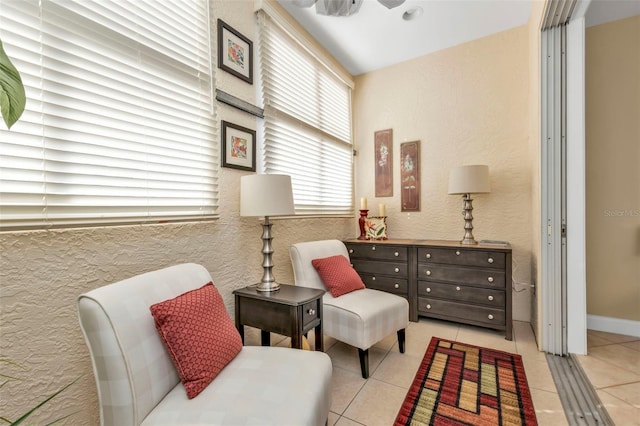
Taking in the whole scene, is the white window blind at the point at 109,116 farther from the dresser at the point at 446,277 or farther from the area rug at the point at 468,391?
the dresser at the point at 446,277

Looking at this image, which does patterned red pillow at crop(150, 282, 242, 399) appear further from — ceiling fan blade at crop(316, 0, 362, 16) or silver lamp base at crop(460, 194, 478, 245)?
silver lamp base at crop(460, 194, 478, 245)

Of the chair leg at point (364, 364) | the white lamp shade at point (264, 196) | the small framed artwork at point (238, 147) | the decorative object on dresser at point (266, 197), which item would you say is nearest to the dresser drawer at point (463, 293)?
the chair leg at point (364, 364)

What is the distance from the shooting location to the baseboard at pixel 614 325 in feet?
7.91

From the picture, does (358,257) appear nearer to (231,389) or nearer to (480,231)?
(480,231)

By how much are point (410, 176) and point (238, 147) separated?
7.07ft

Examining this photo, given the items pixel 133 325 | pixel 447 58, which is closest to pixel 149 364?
pixel 133 325

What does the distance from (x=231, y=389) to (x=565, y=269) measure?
2.45 m

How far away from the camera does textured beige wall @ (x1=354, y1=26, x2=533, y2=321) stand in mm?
2846

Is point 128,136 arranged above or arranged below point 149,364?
above

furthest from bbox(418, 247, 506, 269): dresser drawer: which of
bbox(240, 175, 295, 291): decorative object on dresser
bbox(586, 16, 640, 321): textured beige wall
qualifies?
bbox(240, 175, 295, 291): decorative object on dresser

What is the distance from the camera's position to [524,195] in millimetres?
2824

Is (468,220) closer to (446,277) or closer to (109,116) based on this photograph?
(446,277)

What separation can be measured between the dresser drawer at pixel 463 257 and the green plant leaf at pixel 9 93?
9.29 feet

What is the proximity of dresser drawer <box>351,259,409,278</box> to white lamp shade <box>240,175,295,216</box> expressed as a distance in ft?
5.11
